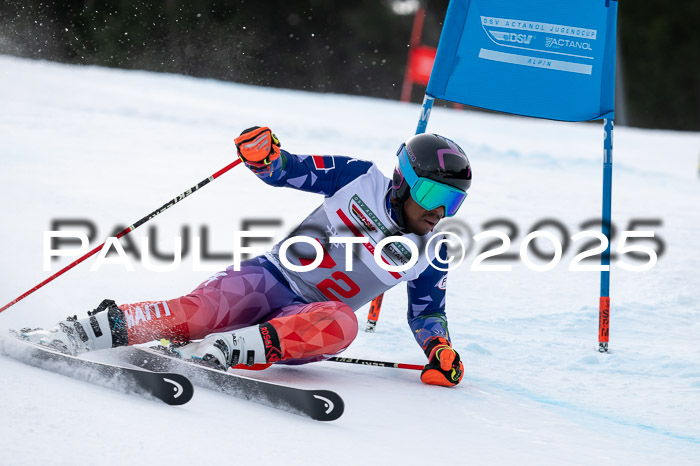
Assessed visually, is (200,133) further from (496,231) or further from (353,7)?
(353,7)

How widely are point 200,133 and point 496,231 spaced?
3.90m

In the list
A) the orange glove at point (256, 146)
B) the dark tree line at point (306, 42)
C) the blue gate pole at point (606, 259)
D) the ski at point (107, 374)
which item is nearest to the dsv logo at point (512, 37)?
the blue gate pole at point (606, 259)

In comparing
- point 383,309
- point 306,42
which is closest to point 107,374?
point 383,309

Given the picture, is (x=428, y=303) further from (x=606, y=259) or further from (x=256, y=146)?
(x=606, y=259)

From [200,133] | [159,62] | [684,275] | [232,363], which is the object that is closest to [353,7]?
[159,62]

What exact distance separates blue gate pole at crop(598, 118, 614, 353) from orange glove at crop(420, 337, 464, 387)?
0.93 m

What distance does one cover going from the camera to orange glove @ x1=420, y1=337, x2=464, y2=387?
2941 millimetres

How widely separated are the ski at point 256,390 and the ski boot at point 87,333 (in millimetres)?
101

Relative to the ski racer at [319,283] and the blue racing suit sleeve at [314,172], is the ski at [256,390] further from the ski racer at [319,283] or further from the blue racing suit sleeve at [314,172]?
the blue racing suit sleeve at [314,172]

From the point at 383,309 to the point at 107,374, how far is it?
1.99 metres

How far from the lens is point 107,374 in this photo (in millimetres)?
2283

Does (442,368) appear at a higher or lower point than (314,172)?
lower

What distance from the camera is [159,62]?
800 inches

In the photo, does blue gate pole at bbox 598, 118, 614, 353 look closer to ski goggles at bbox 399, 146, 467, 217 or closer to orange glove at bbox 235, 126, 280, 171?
ski goggles at bbox 399, 146, 467, 217
